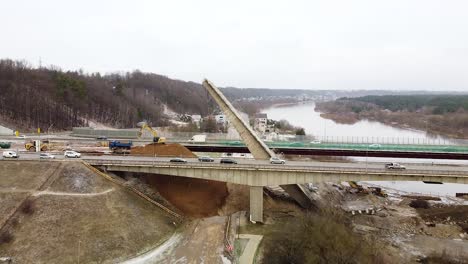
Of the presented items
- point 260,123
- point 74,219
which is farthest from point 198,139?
point 260,123

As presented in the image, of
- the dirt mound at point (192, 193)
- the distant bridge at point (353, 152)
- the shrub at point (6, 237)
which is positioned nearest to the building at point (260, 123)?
the distant bridge at point (353, 152)

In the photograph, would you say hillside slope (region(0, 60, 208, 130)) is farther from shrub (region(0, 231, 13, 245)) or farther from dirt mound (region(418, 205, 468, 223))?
dirt mound (region(418, 205, 468, 223))

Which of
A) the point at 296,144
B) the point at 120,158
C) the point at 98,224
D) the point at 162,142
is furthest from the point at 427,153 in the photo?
the point at 98,224

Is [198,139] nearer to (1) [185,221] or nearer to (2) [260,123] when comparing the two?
(1) [185,221]

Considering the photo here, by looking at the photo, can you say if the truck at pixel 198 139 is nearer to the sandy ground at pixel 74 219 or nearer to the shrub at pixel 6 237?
the sandy ground at pixel 74 219

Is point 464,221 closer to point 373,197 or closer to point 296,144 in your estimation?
point 373,197

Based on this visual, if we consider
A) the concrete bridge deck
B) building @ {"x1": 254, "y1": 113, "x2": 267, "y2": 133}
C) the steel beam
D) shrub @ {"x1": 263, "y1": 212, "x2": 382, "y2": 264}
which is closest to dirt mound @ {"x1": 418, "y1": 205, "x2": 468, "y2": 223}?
the concrete bridge deck
